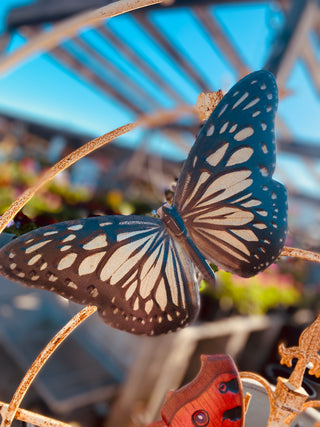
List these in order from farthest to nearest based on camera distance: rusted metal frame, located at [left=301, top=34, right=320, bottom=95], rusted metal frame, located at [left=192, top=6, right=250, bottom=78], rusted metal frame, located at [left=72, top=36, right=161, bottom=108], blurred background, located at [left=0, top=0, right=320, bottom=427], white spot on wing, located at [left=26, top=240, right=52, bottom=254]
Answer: rusted metal frame, located at [left=72, top=36, right=161, bottom=108] → rusted metal frame, located at [left=301, top=34, right=320, bottom=95] → rusted metal frame, located at [left=192, top=6, right=250, bottom=78] → blurred background, located at [left=0, top=0, right=320, bottom=427] → white spot on wing, located at [left=26, top=240, right=52, bottom=254]

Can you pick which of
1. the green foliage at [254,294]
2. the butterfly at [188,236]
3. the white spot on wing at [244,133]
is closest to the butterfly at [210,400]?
the butterfly at [188,236]

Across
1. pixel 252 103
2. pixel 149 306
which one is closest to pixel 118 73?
pixel 252 103

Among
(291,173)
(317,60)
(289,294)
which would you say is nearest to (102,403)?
(289,294)

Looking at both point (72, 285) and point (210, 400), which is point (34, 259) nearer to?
point (72, 285)

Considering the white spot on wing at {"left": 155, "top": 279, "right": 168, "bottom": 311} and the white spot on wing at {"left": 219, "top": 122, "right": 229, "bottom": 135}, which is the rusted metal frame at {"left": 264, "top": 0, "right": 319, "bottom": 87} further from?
the white spot on wing at {"left": 155, "top": 279, "right": 168, "bottom": 311}

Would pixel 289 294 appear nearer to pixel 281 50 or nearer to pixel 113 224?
pixel 281 50

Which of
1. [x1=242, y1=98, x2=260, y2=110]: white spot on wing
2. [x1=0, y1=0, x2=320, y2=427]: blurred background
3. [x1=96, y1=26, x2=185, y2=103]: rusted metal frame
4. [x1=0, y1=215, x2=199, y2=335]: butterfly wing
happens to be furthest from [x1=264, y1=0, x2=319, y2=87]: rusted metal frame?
[x1=0, y1=215, x2=199, y2=335]: butterfly wing

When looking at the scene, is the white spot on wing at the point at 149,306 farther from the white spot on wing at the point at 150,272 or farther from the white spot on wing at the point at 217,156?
the white spot on wing at the point at 217,156
